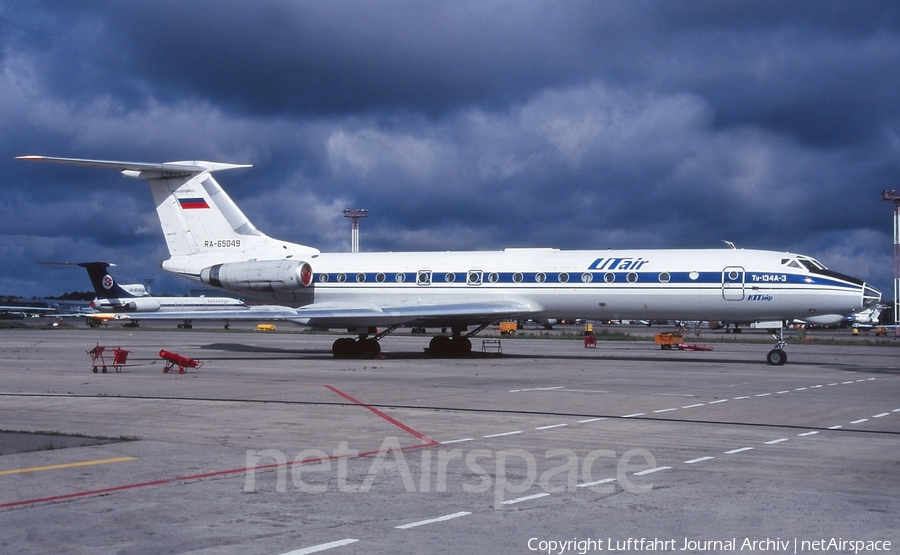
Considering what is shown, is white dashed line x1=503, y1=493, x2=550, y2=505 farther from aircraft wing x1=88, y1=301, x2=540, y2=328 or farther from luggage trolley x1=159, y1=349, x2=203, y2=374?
aircraft wing x1=88, y1=301, x2=540, y2=328

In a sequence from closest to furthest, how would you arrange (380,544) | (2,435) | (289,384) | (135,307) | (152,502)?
(380,544) < (152,502) < (2,435) < (289,384) < (135,307)

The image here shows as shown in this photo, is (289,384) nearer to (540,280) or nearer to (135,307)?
(540,280)

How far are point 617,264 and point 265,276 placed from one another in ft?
39.4

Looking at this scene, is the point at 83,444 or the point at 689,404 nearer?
the point at 83,444

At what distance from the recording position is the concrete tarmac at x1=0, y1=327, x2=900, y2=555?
683cm

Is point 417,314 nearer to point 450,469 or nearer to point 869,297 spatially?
point 869,297

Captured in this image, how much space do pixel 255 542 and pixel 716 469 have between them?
515 centimetres

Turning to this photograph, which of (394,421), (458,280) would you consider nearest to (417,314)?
(458,280)

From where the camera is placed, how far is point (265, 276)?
31.8 meters

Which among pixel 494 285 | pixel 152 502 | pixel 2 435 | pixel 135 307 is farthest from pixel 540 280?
pixel 135 307

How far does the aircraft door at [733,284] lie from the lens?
89.7 feet

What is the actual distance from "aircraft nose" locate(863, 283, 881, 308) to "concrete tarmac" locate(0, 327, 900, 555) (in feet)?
25.8

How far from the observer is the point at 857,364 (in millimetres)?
29719

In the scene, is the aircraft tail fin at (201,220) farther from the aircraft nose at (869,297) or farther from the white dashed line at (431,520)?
the white dashed line at (431,520)
